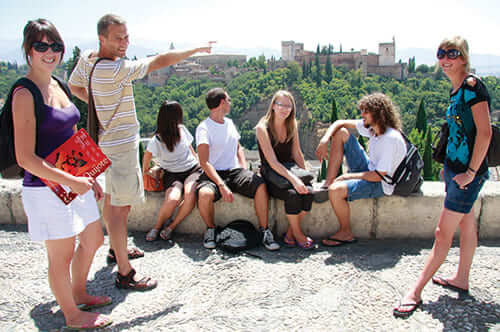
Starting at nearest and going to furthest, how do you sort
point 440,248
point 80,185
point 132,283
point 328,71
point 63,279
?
point 80,185 < point 63,279 < point 440,248 < point 132,283 < point 328,71

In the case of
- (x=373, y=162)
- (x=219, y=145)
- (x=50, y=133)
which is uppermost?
(x=50, y=133)

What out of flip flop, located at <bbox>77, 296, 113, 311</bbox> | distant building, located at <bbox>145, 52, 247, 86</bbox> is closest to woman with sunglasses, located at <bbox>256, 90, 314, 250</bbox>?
flip flop, located at <bbox>77, 296, 113, 311</bbox>

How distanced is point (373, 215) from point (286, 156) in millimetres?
836

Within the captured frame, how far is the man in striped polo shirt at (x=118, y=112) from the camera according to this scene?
212 centimetres

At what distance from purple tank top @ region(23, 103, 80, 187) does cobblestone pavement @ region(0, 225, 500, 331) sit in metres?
0.80

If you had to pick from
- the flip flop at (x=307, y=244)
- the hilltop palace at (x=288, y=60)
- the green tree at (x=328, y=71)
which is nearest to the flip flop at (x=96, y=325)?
the flip flop at (x=307, y=244)

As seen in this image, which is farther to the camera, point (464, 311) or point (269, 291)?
point (269, 291)

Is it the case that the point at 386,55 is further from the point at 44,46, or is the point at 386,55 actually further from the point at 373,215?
the point at 44,46

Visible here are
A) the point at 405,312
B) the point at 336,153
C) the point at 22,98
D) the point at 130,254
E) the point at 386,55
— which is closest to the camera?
the point at 22,98

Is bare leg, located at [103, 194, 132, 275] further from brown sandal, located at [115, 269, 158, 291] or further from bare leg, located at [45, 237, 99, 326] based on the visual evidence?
bare leg, located at [45, 237, 99, 326]

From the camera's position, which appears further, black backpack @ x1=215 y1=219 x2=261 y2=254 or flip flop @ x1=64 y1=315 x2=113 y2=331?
black backpack @ x1=215 y1=219 x2=261 y2=254

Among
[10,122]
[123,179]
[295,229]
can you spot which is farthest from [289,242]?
[10,122]

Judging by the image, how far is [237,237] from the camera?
284 cm

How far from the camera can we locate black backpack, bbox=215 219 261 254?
2.77 m
